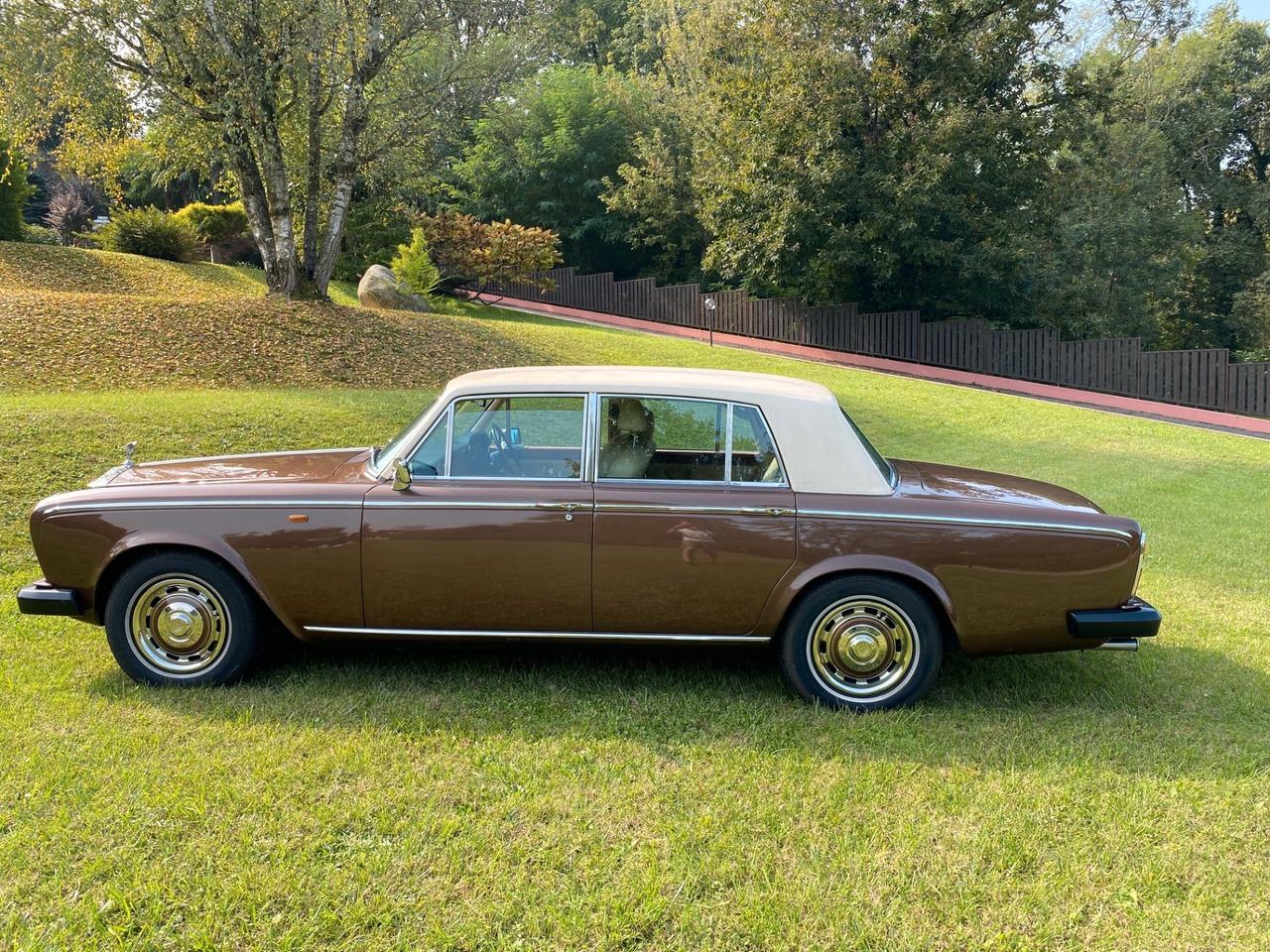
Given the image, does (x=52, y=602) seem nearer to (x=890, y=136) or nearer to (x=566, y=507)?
(x=566, y=507)

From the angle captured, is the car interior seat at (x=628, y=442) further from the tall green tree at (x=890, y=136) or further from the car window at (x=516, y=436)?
the tall green tree at (x=890, y=136)

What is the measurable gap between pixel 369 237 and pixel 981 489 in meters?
25.3

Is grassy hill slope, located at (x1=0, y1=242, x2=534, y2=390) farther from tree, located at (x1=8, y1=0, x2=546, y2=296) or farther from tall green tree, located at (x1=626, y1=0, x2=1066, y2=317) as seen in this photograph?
tall green tree, located at (x1=626, y1=0, x2=1066, y2=317)

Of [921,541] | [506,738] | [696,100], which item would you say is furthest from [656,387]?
[696,100]

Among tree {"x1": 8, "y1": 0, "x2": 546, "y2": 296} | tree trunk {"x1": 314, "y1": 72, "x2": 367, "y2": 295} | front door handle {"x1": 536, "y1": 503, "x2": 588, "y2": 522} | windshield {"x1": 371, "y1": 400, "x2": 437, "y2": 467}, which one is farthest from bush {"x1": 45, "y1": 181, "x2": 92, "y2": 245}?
front door handle {"x1": 536, "y1": 503, "x2": 588, "y2": 522}

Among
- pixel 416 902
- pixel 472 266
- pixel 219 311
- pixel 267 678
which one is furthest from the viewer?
pixel 472 266

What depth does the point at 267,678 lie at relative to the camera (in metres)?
4.50

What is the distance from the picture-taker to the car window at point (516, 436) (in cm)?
444

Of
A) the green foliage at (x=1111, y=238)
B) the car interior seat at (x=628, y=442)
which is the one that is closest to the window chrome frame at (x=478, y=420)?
the car interior seat at (x=628, y=442)

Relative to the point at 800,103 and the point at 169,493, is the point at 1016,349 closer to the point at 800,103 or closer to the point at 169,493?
the point at 800,103

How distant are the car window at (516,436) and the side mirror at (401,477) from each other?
0.21 metres

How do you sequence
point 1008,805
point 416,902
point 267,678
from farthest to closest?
point 267,678
point 1008,805
point 416,902

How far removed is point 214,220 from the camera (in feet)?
86.1

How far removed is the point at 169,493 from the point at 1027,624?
13.0ft
